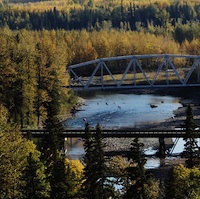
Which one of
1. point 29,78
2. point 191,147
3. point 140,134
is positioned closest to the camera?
point 191,147

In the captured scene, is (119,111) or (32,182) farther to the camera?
(119,111)

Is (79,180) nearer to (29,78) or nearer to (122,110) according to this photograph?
(29,78)

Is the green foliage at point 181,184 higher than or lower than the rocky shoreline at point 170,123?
higher

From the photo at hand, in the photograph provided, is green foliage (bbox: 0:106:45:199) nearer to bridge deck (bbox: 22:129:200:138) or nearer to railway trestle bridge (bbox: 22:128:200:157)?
bridge deck (bbox: 22:129:200:138)

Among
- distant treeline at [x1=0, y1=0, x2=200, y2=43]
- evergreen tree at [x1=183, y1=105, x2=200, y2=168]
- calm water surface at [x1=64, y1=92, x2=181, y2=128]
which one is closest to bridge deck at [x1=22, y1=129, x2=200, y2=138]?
evergreen tree at [x1=183, y1=105, x2=200, y2=168]

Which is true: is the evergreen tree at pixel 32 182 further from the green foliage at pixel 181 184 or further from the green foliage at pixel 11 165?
the green foliage at pixel 181 184

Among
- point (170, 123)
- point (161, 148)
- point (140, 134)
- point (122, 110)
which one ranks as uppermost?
point (140, 134)

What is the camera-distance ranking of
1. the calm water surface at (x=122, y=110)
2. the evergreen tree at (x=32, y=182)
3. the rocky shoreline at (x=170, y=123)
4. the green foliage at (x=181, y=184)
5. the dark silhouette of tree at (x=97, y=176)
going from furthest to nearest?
the calm water surface at (x=122, y=110) < the rocky shoreline at (x=170, y=123) < the dark silhouette of tree at (x=97, y=176) < the green foliage at (x=181, y=184) < the evergreen tree at (x=32, y=182)

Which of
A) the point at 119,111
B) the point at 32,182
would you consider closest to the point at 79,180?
the point at 32,182

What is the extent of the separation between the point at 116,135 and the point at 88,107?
27986 millimetres

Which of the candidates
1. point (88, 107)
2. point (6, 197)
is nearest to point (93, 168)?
point (6, 197)

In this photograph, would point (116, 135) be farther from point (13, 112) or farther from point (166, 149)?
point (13, 112)

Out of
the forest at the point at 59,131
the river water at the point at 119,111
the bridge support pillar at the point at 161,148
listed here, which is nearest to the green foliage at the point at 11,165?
the forest at the point at 59,131

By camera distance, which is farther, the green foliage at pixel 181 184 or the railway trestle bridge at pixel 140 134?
the railway trestle bridge at pixel 140 134
